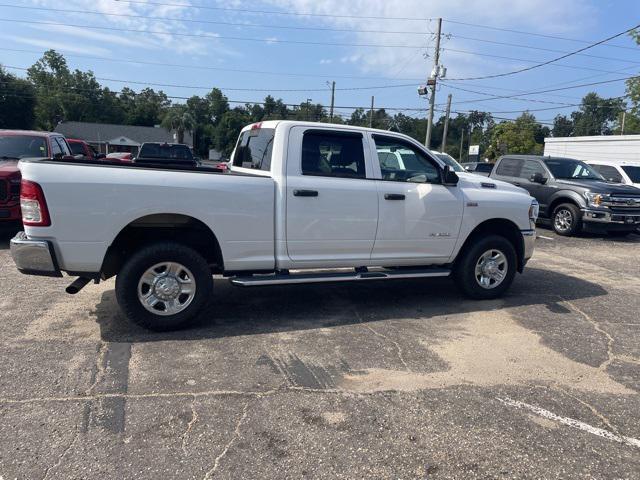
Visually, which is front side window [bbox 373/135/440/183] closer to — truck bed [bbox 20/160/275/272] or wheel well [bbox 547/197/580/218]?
truck bed [bbox 20/160/275/272]

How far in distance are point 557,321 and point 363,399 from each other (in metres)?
3.08

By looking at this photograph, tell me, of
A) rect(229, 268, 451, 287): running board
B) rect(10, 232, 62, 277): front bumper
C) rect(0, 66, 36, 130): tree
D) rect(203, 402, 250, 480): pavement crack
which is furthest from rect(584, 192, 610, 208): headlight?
rect(0, 66, 36, 130): tree

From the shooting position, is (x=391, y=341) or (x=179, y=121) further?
(x=179, y=121)

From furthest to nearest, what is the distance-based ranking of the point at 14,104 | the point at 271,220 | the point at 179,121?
the point at 179,121 < the point at 14,104 < the point at 271,220

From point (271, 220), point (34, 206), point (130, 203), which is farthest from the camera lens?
point (271, 220)

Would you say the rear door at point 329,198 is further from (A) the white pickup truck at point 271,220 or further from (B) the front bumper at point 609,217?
(B) the front bumper at point 609,217

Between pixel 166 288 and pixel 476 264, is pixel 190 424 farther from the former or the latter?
pixel 476 264

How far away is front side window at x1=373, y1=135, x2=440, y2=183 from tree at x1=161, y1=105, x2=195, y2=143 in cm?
7698

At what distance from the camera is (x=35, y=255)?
4.27m

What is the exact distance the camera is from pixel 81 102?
280 feet

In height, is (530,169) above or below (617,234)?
above

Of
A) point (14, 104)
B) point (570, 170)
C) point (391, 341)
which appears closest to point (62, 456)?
point (391, 341)

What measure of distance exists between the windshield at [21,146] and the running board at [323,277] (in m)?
7.03

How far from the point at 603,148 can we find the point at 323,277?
2545 centimetres
